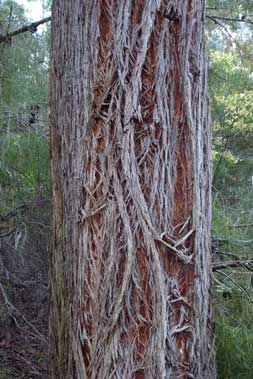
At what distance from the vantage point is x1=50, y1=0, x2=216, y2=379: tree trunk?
5.58ft

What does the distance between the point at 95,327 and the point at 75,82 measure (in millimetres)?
785

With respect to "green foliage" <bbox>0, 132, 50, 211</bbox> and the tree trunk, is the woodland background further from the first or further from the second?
the tree trunk

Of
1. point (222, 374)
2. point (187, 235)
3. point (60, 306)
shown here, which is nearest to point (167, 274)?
point (187, 235)

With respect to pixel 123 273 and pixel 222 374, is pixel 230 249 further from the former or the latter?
pixel 123 273

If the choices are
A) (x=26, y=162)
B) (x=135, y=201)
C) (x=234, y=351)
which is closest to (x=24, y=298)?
(x=26, y=162)

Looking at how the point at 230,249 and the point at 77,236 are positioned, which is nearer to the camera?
the point at 77,236

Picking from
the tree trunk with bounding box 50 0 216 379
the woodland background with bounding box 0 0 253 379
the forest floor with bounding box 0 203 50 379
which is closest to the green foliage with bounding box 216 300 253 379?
the woodland background with bounding box 0 0 253 379

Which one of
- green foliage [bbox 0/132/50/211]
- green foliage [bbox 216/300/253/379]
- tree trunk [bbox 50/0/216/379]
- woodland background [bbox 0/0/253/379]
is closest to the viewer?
tree trunk [bbox 50/0/216/379]

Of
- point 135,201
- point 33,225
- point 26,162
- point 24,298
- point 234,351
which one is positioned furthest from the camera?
point 24,298

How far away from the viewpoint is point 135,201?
1.72m

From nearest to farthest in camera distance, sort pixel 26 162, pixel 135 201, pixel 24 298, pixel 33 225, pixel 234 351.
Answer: pixel 135 201 < pixel 234 351 < pixel 26 162 < pixel 33 225 < pixel 24 298

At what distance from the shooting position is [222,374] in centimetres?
243

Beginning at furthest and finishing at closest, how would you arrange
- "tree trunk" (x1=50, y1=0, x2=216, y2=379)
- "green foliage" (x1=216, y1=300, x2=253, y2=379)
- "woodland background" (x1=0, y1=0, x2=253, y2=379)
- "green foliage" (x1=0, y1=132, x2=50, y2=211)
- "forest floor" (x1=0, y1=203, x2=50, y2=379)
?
"forest floor" (x1=0, y1=203, x2=50, y2=379)
"green foliage" (x1=0, y1=132, x2=50, y2=211)
"woodland background" (x1=0, y1=0, x2=253, y2=379)
"green foliage" (x1=216, y1=300, x2=253, y2=379)
"tree trunk" (x1=50, y1=0, x2=216, y2=379)

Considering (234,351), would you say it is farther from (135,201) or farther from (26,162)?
(26,162)
